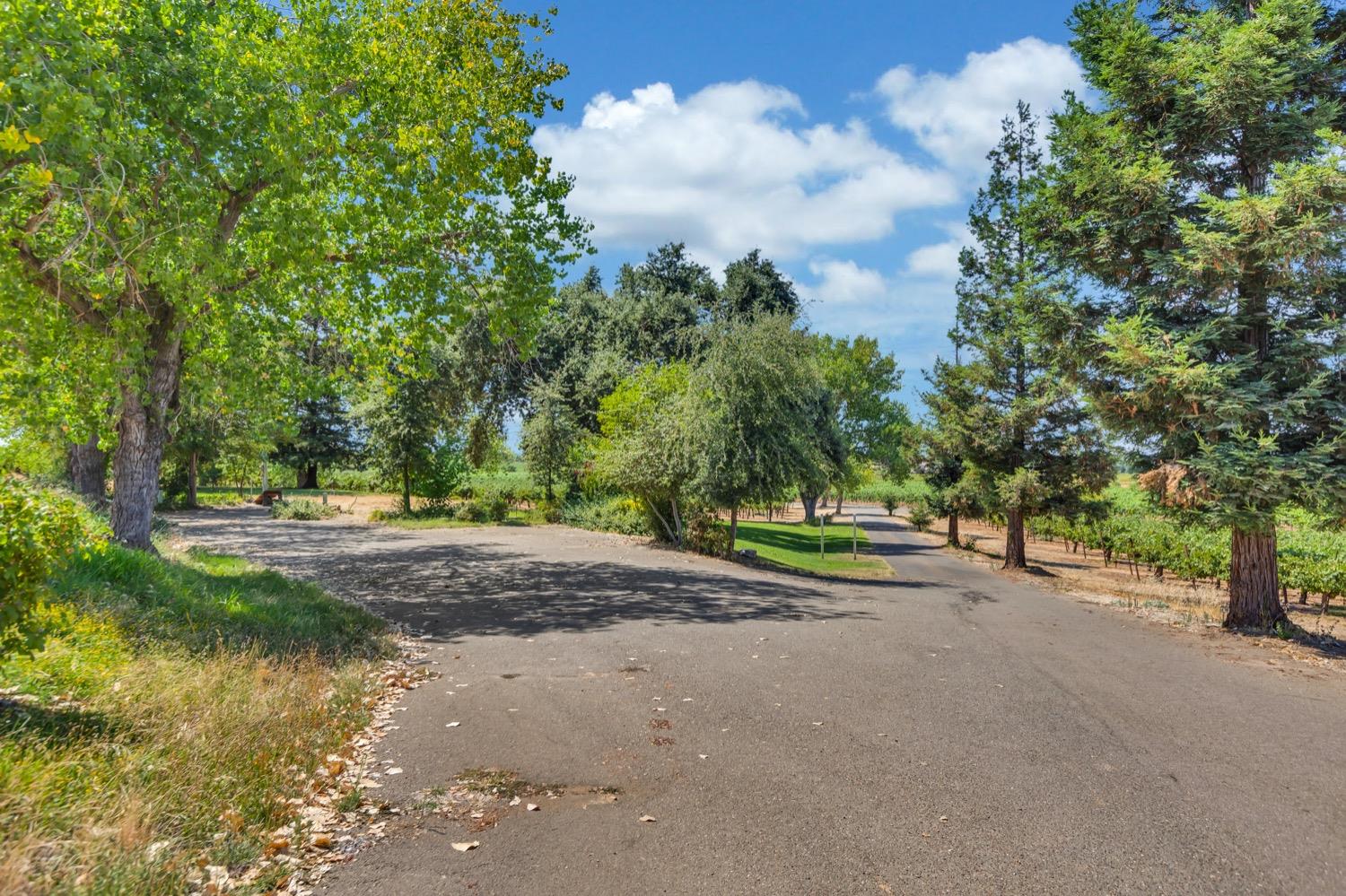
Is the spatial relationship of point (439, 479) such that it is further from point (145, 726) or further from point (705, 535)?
point (145, 726)

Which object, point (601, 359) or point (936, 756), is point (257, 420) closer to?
point (936, 756)

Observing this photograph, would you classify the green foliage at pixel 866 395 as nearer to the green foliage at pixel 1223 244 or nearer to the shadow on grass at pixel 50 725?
the green foliage at pixel 1223 244

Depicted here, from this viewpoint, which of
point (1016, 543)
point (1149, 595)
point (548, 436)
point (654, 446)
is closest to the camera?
point (1149, 595)

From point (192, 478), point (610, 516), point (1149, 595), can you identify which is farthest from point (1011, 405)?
point (192, 478)

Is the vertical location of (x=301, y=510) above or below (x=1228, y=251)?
below

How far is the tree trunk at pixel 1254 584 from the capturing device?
12000 mm

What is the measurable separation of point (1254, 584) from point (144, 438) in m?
18.7

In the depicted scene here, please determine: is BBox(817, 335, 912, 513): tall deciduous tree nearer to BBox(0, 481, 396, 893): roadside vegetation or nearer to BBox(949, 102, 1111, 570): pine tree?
BBox(949, 102, 1111, 570): pine tree

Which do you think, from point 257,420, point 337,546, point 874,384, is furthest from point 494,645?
point 874,384

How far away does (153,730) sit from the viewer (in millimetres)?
4668

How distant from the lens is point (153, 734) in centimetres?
463

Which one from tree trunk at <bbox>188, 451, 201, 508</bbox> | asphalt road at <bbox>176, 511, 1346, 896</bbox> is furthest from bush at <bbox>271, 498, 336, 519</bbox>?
asphalt road at <bbox>176, 511, 1346, 896</bbox>

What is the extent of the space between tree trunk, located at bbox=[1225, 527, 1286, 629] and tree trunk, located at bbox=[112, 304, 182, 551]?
17.9 metres

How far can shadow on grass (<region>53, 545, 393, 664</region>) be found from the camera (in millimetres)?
6965
